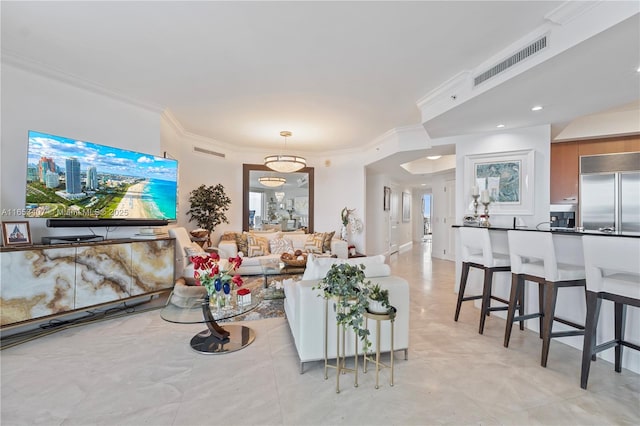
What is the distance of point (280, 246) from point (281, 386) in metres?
3.57

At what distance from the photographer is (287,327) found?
289 centimetres

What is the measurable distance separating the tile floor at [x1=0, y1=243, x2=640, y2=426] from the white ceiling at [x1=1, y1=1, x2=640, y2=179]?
2.42 metres

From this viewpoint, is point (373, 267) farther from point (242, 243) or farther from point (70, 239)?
point (242, 243)

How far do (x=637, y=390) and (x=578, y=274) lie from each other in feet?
2.63

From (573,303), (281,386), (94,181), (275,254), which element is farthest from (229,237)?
(573,303)

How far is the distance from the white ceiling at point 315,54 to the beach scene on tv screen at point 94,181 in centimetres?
86

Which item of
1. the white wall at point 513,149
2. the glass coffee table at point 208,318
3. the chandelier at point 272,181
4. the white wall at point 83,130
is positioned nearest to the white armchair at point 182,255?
the white wall at point 83,130

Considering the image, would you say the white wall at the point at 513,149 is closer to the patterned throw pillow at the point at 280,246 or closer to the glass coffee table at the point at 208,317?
the patterned throw pillow at the point at 280,246

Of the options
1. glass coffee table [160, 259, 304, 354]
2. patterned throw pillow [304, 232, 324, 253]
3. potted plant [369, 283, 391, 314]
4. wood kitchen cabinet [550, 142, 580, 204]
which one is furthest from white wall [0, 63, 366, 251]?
wood kitchen cabinet [550, 142, 580, 204]

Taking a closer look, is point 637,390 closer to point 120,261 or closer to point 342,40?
point 342,40

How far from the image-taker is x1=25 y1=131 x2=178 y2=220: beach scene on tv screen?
8.85 ft

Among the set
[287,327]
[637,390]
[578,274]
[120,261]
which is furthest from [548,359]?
[120,261]

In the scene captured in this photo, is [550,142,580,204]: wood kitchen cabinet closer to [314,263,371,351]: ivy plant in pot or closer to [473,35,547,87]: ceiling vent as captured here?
[473,35,547,87]: ceiling vent

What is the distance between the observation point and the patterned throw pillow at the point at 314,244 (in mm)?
5464
